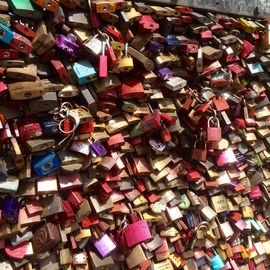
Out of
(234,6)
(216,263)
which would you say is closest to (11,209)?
(216,263)

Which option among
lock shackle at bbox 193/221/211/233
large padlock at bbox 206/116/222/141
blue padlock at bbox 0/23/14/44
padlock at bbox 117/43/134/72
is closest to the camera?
blue padlock at bbox 0/23/14/44

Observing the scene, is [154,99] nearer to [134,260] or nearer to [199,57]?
[199,57]

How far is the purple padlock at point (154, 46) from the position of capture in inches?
110

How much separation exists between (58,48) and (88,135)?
0.60 metres

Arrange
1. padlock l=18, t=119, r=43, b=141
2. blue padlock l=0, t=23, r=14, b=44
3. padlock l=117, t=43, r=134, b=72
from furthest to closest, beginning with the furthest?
padlock l=117, t=43, r=134, b=72, padlock l=18, t=119, r=43, b=141, blue padlock l=0, t=23, r=14, b=44

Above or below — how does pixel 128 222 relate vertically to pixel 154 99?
below

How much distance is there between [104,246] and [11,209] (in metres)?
0.80

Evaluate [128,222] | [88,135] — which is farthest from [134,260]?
[88,135]

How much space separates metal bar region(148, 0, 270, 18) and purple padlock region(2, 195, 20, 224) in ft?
5.56

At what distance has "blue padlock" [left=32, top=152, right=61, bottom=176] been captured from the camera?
2.50 meters

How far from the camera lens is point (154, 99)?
2.95m

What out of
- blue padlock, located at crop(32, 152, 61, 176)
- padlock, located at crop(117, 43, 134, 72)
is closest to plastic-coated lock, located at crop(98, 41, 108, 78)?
padlock, located at crop(117, 43, 134, 72)

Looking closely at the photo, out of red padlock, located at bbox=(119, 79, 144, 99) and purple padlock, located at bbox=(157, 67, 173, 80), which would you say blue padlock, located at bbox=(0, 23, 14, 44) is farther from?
purple padlock, located at bbox=(157, 67, 173, 80)

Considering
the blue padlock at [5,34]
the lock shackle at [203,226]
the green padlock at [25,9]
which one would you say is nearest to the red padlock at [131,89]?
the green padlock at [25,9]
